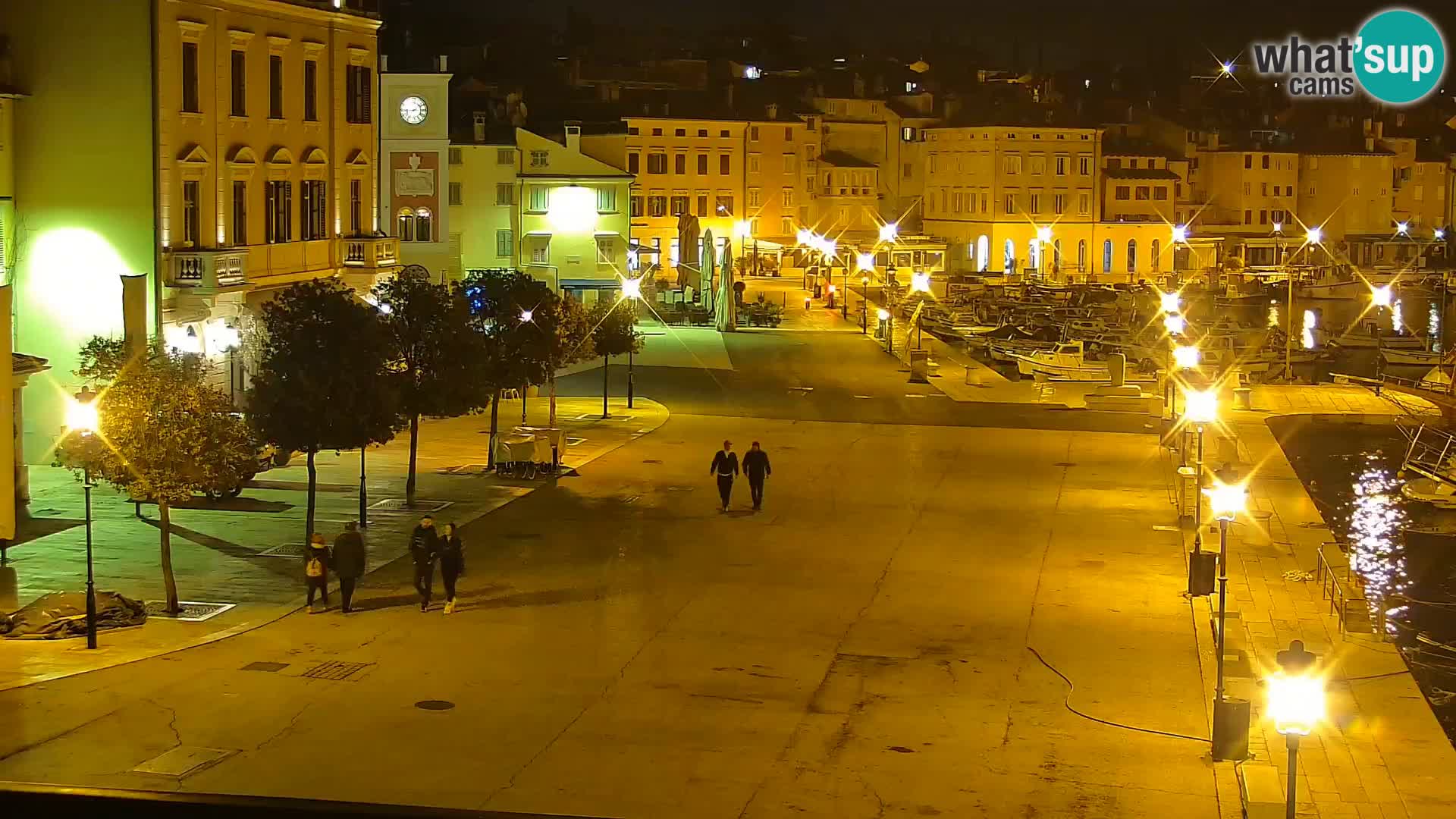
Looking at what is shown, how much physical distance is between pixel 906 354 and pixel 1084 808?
47.6 metres

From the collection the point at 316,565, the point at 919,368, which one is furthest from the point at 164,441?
the point at 919,368

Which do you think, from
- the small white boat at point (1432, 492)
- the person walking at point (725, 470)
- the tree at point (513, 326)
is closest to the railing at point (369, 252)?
the tree at point (513, 326)

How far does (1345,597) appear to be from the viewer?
87.0 ft

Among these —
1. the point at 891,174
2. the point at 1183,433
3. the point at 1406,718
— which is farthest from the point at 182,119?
the point at 891,174

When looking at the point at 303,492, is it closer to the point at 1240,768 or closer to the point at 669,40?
the point at 1240,768

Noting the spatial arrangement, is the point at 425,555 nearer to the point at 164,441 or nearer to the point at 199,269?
the point at 164,441

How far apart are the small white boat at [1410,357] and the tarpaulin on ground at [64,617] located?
6164cm

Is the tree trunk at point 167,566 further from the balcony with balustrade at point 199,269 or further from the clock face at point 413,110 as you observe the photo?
the clock face at point 413,110

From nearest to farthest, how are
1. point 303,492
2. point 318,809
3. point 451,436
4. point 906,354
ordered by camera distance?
1. point 318,809
2. point 303,492
3. point 451,436
4. point 906,354

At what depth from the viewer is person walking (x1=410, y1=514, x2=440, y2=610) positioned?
81.8 feet

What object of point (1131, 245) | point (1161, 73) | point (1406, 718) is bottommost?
point (1406, 718)

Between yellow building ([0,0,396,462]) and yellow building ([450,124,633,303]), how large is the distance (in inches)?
1685

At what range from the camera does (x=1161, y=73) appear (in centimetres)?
17438

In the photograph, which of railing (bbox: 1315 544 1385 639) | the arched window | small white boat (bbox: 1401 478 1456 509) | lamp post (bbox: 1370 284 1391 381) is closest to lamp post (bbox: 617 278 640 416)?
the arched window
